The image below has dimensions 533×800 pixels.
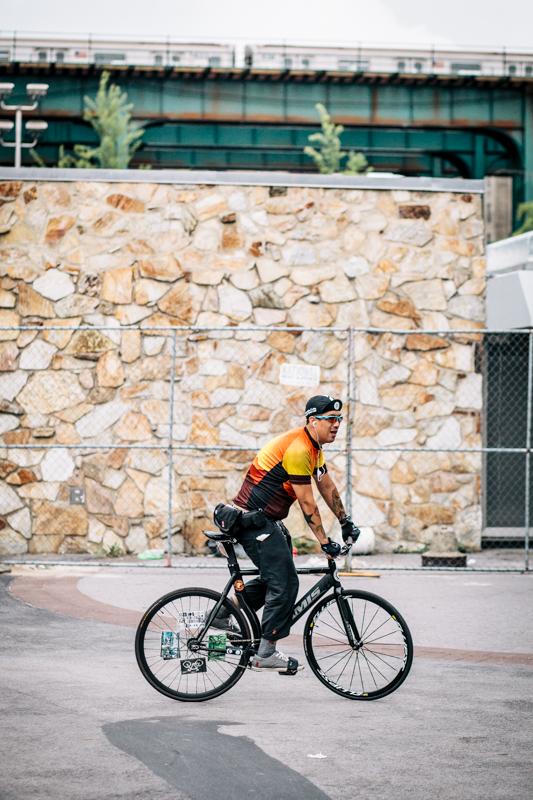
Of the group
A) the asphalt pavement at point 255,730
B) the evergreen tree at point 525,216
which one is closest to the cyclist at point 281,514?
the asphalt pavement at point 255,730

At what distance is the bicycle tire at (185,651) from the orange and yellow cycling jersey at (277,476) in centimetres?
Answer: 62

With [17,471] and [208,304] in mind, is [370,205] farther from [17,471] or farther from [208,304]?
[17,471]

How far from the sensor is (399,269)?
11.9 m

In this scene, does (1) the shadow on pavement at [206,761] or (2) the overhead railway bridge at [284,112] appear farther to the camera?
(2) the overhead railway bridge at [284,112]

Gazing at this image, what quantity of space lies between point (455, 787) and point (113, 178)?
9.31 meters

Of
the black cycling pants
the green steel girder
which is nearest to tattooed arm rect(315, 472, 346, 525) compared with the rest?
the black cycling pants

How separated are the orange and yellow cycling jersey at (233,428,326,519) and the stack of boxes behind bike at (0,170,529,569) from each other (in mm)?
5857

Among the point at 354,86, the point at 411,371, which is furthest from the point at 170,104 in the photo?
the point at 411,371

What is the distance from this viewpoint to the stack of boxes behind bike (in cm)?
1162

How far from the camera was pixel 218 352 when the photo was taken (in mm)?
11672

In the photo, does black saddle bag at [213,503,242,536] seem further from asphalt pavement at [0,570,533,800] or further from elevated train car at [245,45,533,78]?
elevated train car at [245,45,533,78]

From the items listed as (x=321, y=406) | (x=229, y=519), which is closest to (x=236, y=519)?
(x=229, y=519)

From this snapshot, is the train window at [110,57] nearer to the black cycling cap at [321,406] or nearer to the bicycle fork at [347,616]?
the black cycling cap at [321,406]

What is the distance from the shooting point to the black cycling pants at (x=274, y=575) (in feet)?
18.1
